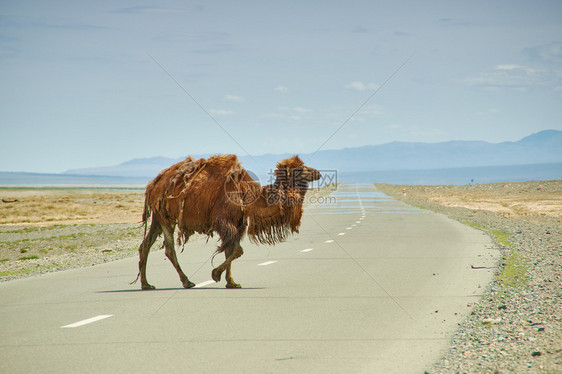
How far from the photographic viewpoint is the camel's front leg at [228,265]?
10.3 m

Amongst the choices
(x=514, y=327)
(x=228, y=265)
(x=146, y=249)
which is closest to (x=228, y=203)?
(x=228, y=265)

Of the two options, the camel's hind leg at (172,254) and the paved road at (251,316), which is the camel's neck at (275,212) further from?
the camel's hind leg at (172,254)

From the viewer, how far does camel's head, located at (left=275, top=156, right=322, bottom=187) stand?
1031cm

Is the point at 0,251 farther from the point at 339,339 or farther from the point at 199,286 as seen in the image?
the point at 339,339

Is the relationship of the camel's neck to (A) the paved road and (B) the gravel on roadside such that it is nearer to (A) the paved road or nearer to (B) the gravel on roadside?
(A) the paved road

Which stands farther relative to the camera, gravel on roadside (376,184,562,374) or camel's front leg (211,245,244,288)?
camel's front leg (211,245,244,288)

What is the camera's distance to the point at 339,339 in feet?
23.4

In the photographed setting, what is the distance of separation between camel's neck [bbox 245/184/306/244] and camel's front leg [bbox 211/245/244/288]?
41 cm

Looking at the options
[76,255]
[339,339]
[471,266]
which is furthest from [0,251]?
[339,339]

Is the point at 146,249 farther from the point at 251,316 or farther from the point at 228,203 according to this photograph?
the point at 251,316

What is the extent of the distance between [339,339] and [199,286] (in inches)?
174

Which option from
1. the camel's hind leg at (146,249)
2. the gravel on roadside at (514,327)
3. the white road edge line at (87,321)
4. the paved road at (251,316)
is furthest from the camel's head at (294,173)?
the white road edge line at (87,321)

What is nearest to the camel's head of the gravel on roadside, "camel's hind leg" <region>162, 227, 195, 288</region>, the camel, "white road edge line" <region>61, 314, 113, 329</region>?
the camel

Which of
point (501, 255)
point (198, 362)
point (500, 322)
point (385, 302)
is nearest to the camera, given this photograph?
point (198, 362)
